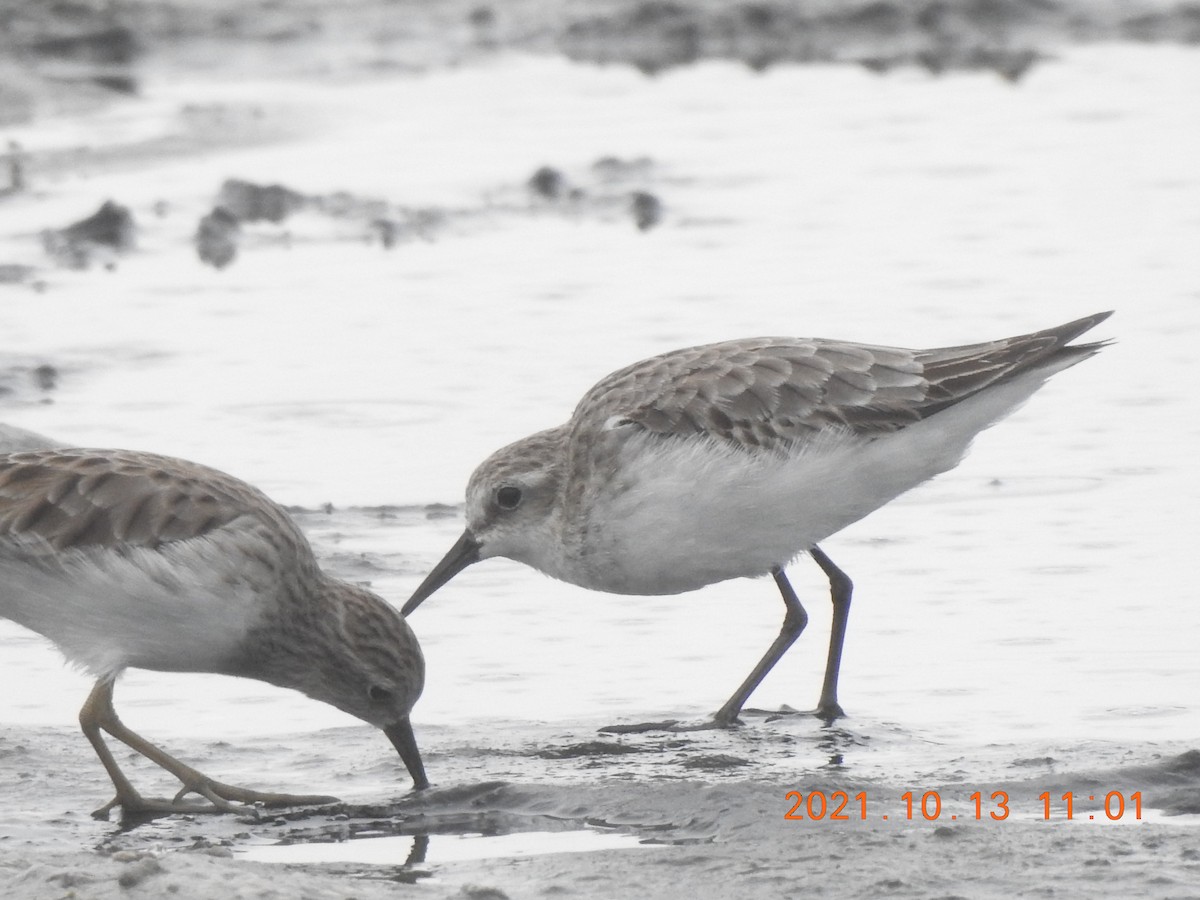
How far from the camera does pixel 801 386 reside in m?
8.03

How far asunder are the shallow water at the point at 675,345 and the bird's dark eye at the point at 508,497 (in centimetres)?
58

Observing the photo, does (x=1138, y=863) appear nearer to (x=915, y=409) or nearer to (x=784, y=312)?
(x=915, y=409)

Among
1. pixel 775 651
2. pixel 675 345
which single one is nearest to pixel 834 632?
pixel 775 651

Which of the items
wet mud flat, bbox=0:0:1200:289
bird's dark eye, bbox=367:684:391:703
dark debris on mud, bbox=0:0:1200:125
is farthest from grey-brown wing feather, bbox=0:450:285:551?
dark debris on mud, bbox=0:0:1200:125

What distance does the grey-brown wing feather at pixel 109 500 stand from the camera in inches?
279

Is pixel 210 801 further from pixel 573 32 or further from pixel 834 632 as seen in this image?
pixel 573 32

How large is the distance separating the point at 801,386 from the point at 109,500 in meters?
2.58

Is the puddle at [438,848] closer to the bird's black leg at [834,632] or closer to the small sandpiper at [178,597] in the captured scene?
the small sandpiper at [178,597]

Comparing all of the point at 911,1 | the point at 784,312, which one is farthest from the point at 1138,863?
the point at 911,1

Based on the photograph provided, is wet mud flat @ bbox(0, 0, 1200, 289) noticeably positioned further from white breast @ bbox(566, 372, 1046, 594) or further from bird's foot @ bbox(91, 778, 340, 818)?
bird's foot @ bbox(91, 778, 340, 818)

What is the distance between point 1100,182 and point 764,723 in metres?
9.28

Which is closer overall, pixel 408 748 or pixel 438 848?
pixel 438 848

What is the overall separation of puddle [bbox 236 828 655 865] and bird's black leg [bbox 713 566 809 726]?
4.13ft
